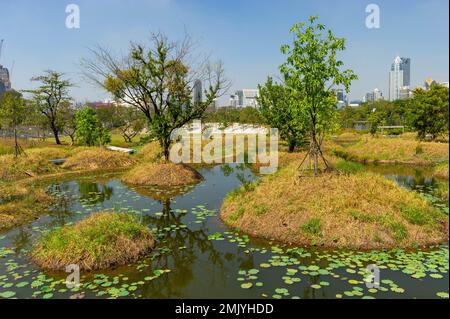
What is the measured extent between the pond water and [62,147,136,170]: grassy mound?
36.7 feet

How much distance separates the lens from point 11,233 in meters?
9.80

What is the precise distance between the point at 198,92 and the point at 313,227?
11.9m

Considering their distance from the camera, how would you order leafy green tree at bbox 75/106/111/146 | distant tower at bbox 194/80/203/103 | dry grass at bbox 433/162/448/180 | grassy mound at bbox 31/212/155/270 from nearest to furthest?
grassy mound at bbox 31/212/155/270 → dry grass at bbox 433/162/448/180 → distant tower at bbox 194/80/203/103 → leafy green tree at bbox 75/106/111/146

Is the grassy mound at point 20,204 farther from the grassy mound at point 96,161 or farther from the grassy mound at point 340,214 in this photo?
the grassy mound at point 96,161

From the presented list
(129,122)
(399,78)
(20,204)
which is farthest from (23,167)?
(399,78)

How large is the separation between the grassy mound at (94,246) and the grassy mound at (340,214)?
3.07 meters

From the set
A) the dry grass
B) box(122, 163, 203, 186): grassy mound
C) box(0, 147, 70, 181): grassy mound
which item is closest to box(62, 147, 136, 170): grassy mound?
box(0, 147, 70, 181): grassy mound

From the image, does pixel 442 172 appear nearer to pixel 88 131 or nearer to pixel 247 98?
pixel 88 131

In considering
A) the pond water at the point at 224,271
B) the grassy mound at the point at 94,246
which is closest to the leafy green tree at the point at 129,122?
the pond water at the point at 224,271

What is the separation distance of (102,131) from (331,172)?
23.1 metres

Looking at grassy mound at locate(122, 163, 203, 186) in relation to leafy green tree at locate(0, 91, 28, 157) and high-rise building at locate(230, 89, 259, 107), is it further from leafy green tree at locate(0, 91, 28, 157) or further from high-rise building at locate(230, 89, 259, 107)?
high-rise building at locate(230, 89, 259, 107)

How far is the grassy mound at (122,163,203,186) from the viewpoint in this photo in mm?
16500
